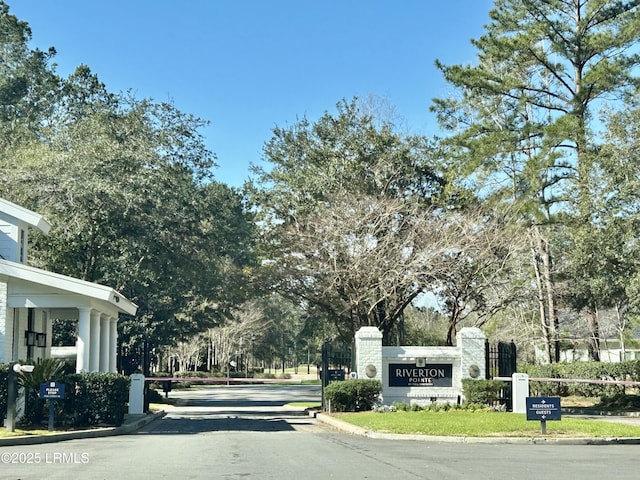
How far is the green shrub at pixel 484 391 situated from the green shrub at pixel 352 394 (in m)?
2.97

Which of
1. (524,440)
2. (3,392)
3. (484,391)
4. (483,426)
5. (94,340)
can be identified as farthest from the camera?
(484,391)

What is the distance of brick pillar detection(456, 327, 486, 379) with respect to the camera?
27125 mm

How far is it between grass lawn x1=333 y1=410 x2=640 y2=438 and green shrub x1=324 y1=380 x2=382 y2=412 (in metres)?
2.97

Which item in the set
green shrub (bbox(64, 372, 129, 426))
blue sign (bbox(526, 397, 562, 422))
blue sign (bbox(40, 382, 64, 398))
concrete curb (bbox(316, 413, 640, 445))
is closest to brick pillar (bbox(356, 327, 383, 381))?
concrete curb (bbox(316, 413, 640, 445))

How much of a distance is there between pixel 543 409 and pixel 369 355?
10.2m

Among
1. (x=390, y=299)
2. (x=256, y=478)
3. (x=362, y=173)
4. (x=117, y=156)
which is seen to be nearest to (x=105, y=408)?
(x=256, y=478)

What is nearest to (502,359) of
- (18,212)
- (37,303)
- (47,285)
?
(47,285)

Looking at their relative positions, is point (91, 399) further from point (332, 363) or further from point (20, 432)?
point (332, 363)

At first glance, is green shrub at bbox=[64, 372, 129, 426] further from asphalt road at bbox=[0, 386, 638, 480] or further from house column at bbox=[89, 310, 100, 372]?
house column at bbox=[89, 310, 100, 372]

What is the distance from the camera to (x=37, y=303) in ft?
69.2

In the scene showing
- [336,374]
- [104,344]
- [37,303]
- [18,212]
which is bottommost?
[336,374]

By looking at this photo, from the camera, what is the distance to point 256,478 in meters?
10.9

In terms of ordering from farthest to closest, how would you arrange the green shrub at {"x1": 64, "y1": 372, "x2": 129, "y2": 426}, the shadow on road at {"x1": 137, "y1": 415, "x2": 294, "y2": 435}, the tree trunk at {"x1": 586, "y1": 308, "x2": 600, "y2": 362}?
the tree trunk at {"x1": 586, "y1": 308, "x2": 600, "y2": 362}
the shadow on road at {"x1": 137, "y1": 415, "x2": 294, "y2": 435}
the green shrub at {"x1": 64, "y1": 372, "x2": 129, "y2": 426}

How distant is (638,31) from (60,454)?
98.4 feet
